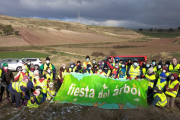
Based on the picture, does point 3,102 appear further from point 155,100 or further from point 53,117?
point 155,100

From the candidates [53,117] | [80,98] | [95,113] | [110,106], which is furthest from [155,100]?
[53,117]

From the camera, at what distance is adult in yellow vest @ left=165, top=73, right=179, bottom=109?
19.5ft

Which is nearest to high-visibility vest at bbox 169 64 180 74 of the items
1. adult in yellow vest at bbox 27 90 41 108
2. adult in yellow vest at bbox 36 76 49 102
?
adult in yellow vest at bbox 36 76 49 102

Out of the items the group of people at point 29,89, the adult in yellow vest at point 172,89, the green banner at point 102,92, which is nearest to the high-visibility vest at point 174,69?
the adult in yellow vest at point 172,89

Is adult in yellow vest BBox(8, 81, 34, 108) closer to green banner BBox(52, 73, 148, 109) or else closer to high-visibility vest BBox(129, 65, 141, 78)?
green banner BBox(52, 73, 148, 109)

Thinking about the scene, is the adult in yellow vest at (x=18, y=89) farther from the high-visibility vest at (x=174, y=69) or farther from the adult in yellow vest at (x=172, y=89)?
the high-visibility vest at (x=174, y=69)

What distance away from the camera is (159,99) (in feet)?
19.0

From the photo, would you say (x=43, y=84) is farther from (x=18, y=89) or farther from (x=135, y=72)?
(x=135, y=72)

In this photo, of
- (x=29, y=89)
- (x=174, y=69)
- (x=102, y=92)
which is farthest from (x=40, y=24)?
(x=174, y=69)

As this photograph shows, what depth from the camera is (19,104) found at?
615 centimetres

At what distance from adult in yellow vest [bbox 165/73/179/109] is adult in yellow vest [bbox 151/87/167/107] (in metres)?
0.32

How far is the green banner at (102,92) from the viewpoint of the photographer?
5.92 meters

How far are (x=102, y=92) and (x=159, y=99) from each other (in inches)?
88.8

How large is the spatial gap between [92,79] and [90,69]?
195cm
